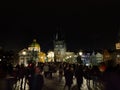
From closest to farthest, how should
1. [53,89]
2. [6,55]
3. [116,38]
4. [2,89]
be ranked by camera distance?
[2,89]
[53,89]
[116,38]
[6,55]

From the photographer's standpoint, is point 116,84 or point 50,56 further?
point 50,56

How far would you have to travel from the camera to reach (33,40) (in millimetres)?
175500

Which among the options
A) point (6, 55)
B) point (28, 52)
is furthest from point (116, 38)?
point (28, 52)

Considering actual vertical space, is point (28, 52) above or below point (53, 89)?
above

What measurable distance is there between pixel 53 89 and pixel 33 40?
152 m

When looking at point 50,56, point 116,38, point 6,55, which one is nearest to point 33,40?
point 50,56

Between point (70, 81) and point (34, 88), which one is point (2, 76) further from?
point (70, 81)

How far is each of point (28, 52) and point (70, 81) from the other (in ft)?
425

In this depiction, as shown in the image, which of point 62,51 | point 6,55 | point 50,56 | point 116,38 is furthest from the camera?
point 62,51

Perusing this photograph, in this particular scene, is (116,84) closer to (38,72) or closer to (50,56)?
(38,72)

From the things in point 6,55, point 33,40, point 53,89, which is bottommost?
point 53,89

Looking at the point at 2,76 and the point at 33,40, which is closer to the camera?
the point at 2,76

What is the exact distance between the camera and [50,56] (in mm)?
172875

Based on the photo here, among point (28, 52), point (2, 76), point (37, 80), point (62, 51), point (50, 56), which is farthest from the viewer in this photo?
point (62, 51)
